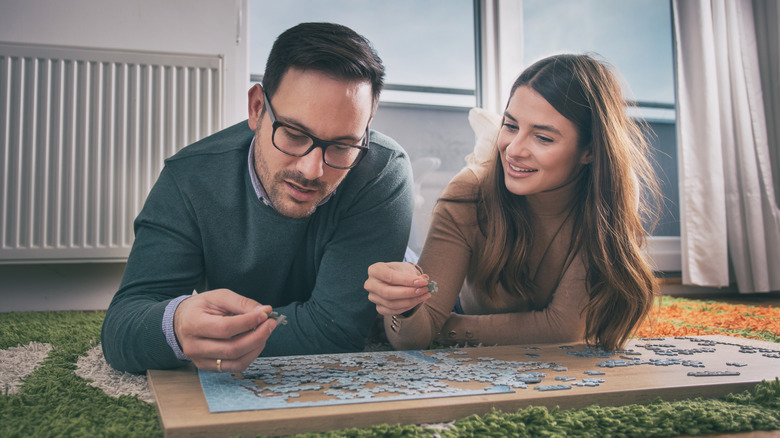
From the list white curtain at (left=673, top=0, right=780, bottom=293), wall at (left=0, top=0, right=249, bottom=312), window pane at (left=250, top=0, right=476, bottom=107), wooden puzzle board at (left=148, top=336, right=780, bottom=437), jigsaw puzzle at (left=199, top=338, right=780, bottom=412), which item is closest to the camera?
wooden puzzle board at (left=148, top=336, right=780, bottom=437)

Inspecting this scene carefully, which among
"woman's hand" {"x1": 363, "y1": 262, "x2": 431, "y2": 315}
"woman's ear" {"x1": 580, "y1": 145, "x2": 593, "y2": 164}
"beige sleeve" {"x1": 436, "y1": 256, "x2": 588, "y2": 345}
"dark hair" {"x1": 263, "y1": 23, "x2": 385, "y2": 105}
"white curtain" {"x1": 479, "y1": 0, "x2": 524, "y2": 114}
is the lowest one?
"beige sleeve" {"x1": 436, "y1": 256, "x2": 588, "y2": 345}

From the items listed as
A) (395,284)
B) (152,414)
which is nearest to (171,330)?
(152,414)

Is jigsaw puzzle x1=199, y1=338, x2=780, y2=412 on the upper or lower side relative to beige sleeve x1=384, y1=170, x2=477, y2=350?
lower

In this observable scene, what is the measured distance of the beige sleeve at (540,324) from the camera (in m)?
1.70

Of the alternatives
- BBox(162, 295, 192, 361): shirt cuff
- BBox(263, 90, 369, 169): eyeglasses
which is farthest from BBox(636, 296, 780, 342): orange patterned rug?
BBox(162, 295, 192, 361): shirt cuff

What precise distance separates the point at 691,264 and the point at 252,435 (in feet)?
11.2

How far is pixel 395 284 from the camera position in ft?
4.17

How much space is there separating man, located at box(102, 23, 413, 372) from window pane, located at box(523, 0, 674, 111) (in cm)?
276

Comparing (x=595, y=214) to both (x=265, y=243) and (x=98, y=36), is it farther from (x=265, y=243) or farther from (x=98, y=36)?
(x=98, y=36)

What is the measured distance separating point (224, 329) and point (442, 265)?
32.4 inches

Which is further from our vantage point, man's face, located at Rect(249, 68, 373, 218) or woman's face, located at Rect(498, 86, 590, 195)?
woman's face, located at Rect(498, 86, 590, 195)

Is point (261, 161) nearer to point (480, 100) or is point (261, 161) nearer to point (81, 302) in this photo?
point (81, 302)

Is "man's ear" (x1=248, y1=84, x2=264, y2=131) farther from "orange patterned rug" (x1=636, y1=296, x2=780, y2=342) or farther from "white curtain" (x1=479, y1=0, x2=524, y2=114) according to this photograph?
"white curtain" (x1=479, y1=0, x2=524, y2=114)

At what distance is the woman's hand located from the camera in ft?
4.14
